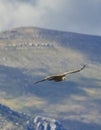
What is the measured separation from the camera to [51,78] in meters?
38.6

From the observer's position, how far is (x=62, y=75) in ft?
127

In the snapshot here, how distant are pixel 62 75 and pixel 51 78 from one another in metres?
0.70
